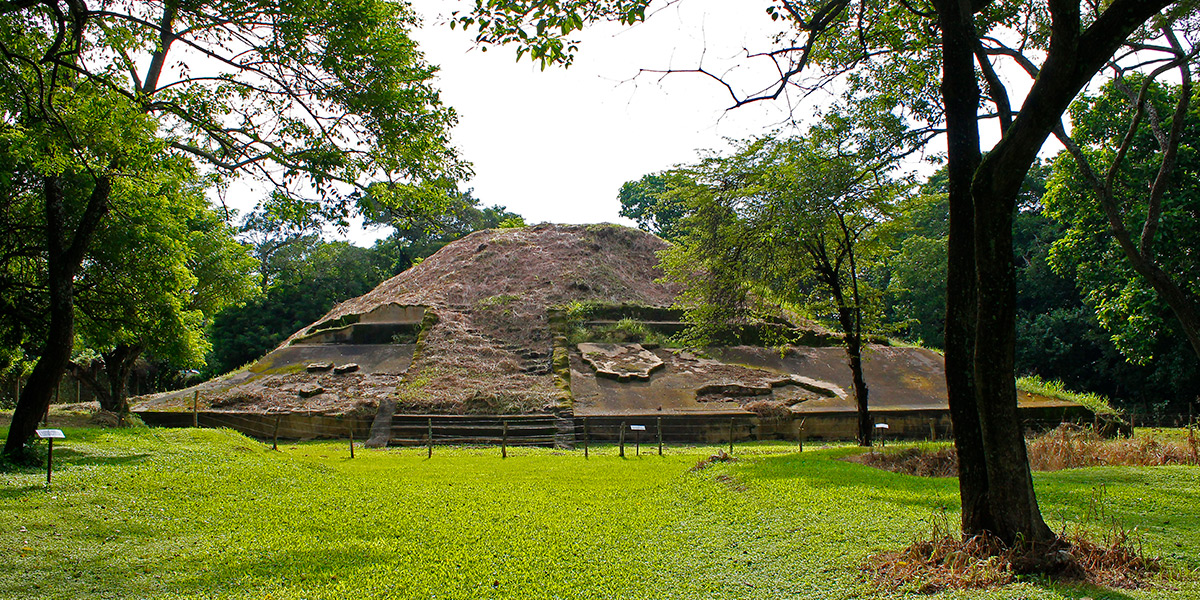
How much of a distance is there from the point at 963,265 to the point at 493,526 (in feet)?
13.7

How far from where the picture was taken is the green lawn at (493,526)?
182 inches

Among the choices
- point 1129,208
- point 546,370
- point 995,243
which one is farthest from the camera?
point 546,370

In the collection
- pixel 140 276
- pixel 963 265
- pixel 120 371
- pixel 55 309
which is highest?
pixel 140 276

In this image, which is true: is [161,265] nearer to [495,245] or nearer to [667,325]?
[667,325]

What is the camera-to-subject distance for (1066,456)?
32.6ft

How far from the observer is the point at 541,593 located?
4.48 meters

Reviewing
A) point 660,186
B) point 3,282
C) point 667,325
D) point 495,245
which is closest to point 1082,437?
point 667,325

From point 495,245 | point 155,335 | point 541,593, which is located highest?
point 495,245

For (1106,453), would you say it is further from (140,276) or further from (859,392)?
(140,276)

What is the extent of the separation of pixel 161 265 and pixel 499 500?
7.21 m

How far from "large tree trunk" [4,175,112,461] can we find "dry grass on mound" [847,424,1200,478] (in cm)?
979

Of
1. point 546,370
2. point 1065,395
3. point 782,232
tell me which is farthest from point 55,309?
point 1065,395

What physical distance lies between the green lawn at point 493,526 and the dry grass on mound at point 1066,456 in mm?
801

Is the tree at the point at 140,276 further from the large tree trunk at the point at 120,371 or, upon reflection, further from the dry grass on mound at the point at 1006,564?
the dry grass on mound at the point at 1006,564
